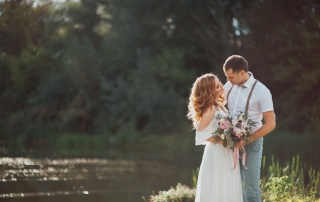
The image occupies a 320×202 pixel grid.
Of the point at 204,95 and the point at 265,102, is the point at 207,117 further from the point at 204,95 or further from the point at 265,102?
the point at 265,102

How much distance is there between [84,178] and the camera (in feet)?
49.9

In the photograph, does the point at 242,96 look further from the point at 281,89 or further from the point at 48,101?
the point at 48,101

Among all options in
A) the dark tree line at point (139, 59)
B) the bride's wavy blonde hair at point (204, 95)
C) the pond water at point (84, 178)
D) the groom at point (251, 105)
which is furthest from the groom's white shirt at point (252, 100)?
the dark tree line at point (139, 59)

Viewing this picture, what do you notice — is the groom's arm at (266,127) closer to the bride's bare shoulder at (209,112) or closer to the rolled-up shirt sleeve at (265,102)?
the rolled-up shirt sleeve at (265,102)

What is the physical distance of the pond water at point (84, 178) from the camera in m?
12.1

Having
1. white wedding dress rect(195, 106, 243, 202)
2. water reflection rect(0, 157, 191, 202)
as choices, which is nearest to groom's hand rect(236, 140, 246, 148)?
white wedding dress rect(195, 106, 243, 202)

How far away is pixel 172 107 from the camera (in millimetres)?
24250

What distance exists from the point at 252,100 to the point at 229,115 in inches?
11.4

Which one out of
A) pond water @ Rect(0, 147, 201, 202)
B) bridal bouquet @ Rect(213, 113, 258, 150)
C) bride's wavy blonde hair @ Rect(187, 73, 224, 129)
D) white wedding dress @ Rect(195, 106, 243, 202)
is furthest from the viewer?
pond water @ Rect(0, 147, 201, 202)

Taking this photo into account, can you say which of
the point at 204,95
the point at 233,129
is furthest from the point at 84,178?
the point at 233,129

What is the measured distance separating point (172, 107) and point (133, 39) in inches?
163

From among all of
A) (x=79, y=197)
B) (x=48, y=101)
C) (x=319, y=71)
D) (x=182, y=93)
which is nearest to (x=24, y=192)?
(x=79, y=197)

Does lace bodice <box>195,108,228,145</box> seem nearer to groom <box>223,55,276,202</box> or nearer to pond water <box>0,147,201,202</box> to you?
groom <box>223,55,276,202</box>

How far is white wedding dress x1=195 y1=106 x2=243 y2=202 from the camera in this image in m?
5.64
